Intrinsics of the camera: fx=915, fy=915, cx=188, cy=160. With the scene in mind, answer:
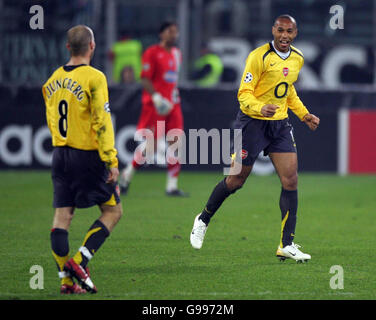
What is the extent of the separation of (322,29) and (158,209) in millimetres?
10472

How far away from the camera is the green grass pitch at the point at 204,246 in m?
6.63

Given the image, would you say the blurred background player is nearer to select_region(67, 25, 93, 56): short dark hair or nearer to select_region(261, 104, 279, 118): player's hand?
select_region(261, 104, 279, 118): player's hand

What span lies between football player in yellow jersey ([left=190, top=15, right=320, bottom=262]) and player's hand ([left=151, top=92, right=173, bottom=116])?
4583 mm

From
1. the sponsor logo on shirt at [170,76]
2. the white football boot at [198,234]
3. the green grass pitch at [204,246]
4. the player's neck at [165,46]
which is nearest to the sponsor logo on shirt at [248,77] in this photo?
the white football boot at [198,234]

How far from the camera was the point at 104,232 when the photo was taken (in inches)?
257

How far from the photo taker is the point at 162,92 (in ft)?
42.6

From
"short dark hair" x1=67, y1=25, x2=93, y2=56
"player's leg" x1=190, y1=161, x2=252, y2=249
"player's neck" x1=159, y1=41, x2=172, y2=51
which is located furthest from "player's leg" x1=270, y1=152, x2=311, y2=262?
"player's neck" x1=159, y1=41, x2=172, y2=51

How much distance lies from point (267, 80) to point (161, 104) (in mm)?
4811

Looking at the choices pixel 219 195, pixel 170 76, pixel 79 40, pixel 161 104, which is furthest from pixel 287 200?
pixel 170 76

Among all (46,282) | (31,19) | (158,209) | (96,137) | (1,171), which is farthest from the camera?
(31,19)

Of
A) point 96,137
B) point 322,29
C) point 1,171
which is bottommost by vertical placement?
point 1,171

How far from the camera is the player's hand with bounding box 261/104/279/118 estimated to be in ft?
24.7

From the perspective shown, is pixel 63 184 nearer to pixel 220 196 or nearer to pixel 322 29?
pixel 220 196

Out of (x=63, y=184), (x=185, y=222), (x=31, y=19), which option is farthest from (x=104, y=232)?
(x=31, y=19)
